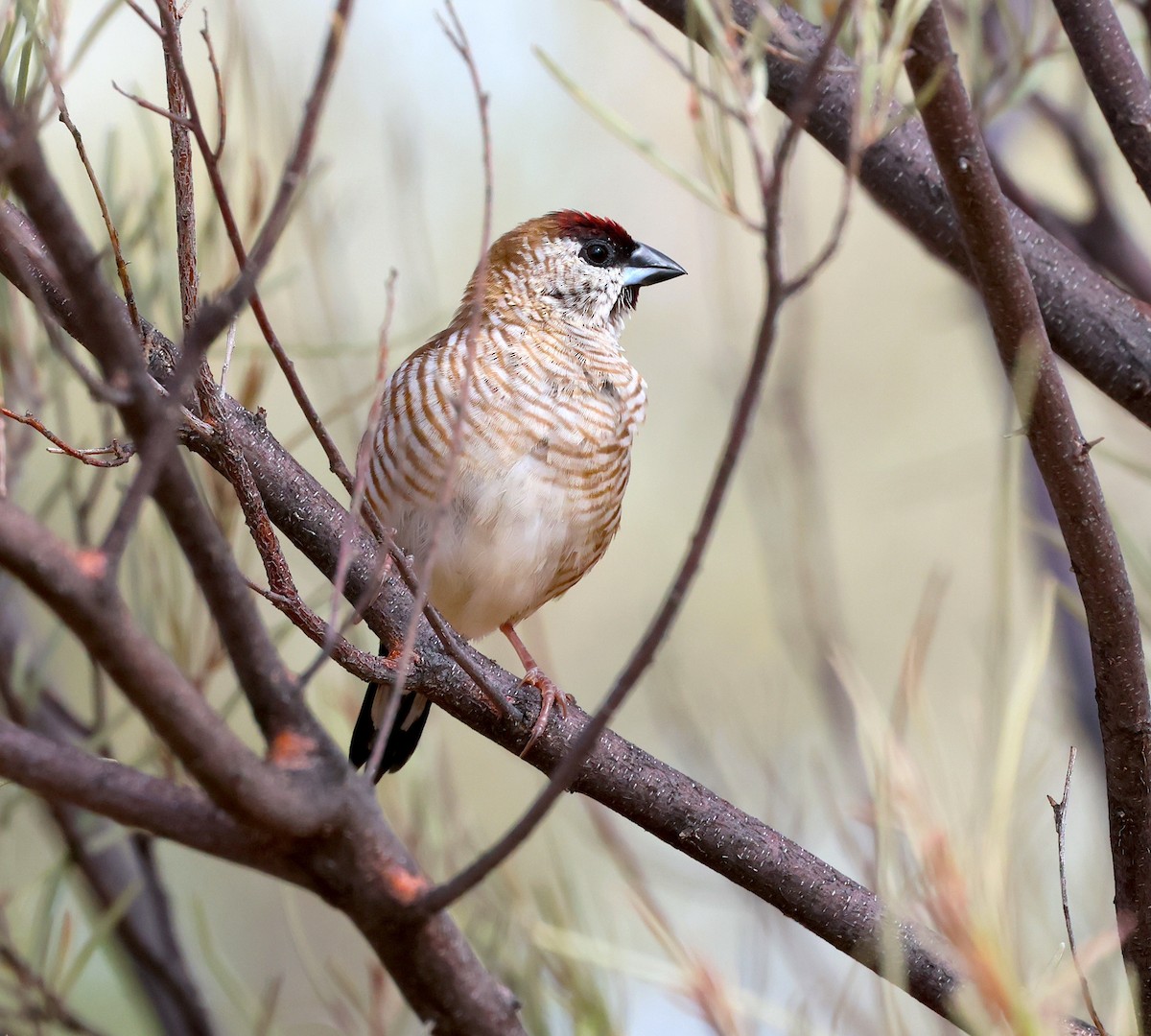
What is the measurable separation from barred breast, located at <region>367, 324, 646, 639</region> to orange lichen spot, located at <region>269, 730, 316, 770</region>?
5.76ft

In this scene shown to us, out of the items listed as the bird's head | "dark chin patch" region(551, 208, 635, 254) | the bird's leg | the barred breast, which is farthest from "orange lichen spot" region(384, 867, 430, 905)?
"dark chin patch" region(551, 208, 635, 254)

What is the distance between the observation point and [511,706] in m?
2.05

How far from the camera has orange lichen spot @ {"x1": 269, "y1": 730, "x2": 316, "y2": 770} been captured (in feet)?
3.70

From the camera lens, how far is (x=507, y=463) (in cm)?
302

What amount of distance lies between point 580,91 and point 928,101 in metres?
0.51

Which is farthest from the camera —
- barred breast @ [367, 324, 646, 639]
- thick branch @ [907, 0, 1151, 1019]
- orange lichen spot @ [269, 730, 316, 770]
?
barred breast @ [367, 324, 646, 639]

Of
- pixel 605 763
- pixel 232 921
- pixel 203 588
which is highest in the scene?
pixel 203 588

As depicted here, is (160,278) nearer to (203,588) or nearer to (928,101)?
(928,101)

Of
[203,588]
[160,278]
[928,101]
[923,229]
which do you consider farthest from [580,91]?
[160,278]

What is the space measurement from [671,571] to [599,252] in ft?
9.12

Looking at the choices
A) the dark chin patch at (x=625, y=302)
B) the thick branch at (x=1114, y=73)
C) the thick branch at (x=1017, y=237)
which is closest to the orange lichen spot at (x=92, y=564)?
the thick branch at (x=1017, y=237)

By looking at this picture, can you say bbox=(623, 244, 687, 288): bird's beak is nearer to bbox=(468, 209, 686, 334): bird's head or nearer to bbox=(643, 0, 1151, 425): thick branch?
bbox=(468, 209, 686, 334): bird's head

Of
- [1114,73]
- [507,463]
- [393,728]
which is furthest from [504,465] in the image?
[1114,73]

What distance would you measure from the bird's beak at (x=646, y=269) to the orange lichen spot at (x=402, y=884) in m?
2.70
